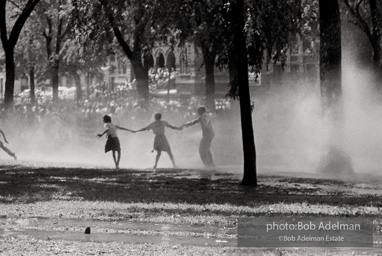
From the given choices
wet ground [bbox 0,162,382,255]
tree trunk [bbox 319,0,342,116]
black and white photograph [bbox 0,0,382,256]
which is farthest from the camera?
tree trunk [bbox 319,0,342,116]

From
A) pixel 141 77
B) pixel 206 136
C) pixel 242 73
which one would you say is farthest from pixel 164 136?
pixel 141 77

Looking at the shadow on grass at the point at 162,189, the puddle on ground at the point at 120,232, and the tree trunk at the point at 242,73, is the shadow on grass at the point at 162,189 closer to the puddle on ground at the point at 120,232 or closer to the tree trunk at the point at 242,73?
the tree trunk at the point at 242,73

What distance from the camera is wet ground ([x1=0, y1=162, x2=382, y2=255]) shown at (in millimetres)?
11891

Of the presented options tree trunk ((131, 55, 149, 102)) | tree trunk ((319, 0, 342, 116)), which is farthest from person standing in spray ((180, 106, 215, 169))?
tree trunk ((131, 55, 149, 102))

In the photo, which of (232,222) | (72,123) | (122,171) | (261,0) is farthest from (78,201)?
(72,123)

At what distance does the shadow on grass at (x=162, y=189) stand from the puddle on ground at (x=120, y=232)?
10.5 feet

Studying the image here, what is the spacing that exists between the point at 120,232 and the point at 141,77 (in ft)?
90.6

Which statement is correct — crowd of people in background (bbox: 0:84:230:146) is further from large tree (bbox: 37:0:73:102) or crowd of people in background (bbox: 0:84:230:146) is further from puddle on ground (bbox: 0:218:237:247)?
puddle on ground (bbox: 0:218:237:247)

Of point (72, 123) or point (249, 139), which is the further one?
point (72, 123)

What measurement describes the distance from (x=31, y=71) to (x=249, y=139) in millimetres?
44781

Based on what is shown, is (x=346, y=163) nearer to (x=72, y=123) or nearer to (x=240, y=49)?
(x=240, y=49)

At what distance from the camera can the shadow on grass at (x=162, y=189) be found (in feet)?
58.6

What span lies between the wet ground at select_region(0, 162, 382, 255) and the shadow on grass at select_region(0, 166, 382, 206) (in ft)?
0.06

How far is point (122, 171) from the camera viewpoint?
26.7 meters
